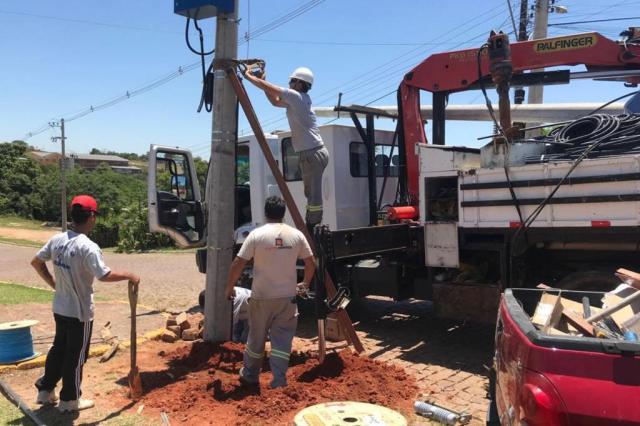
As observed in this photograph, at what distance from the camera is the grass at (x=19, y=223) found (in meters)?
45.0

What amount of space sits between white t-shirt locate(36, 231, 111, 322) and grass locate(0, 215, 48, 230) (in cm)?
4485

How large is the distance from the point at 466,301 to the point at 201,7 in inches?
167

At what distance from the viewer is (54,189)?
176 ft

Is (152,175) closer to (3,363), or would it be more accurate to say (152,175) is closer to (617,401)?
(3,363)

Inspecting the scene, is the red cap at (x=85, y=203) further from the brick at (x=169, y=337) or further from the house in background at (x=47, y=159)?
the house in background at (x=47, y=159)

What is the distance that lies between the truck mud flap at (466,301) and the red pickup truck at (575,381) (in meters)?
3.72

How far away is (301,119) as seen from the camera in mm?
5938

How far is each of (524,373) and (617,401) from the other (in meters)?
0.38

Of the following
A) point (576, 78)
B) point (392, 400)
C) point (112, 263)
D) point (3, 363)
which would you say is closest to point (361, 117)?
point (576, 78)

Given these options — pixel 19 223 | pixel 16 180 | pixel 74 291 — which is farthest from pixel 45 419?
pixel 16 180

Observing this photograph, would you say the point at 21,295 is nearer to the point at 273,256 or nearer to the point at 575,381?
the point at 273,256

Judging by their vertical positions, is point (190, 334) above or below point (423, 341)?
above

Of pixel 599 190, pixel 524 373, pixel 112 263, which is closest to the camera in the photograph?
pixel 524 373

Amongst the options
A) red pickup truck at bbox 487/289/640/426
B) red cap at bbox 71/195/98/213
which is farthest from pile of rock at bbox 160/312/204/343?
red pickup truck at bbox 487/289/640/426
